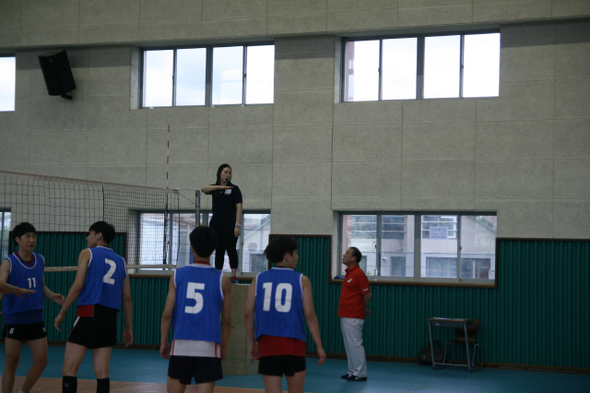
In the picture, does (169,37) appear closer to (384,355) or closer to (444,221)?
(444,221)

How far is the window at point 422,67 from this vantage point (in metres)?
12.9

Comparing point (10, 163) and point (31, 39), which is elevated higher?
point (31, 39)

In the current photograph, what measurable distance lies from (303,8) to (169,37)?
8.95 ft

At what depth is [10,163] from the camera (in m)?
15.0

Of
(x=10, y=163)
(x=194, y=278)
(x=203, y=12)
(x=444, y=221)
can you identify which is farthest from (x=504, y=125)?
(x=10, y=163)

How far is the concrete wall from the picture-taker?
40.2 feet

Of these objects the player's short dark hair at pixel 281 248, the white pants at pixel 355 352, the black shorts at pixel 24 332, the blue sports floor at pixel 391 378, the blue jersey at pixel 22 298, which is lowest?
the blue sports floor at pixel 391 378

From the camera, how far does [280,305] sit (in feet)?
17.1

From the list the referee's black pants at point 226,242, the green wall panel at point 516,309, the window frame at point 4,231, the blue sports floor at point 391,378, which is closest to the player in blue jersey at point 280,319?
the referee's black pants at point 226,242

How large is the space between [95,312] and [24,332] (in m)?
1.40

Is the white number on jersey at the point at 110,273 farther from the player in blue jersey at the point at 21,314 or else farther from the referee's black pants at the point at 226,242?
the referee's black pants at the point at 226,242

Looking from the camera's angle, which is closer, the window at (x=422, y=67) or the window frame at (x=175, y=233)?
the window at (x=422, y=67)

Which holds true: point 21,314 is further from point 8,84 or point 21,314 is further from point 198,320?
point 8,84

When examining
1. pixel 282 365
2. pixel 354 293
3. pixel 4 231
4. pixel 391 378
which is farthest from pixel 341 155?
pixel 282 365
